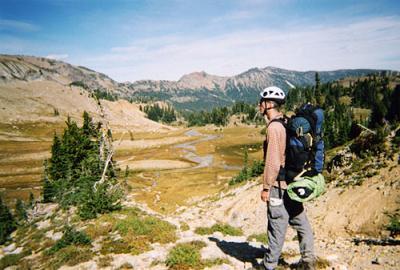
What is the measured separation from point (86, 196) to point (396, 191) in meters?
21.0

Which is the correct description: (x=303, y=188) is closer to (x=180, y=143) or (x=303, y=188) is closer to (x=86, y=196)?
(x=86, y=196)

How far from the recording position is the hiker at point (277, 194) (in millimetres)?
7180

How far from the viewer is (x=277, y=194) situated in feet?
24.3

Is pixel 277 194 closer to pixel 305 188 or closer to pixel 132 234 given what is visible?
pixel 305 188

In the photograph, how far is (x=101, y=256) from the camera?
1230 centimetres

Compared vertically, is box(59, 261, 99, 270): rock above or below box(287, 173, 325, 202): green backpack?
below

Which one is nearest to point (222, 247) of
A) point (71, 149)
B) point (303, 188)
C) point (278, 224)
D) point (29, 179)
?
point (278, 224)

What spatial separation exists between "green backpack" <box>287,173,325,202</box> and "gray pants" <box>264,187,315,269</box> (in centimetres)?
35

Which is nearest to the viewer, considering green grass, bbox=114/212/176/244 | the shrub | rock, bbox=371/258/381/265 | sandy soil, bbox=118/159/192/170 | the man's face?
the man's face

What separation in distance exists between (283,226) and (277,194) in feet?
2.82

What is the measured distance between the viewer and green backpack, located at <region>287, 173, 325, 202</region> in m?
A: 7.00

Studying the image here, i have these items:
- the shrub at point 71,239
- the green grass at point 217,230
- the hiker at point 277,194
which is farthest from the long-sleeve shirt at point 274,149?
the shrub at point 71,239

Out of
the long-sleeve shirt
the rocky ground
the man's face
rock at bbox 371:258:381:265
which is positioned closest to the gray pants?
the long-sleeve shirt

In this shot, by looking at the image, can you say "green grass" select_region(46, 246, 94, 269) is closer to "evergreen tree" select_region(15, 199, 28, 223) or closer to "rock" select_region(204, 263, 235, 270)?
"rock" select_region(204, 263, 235, 270)
